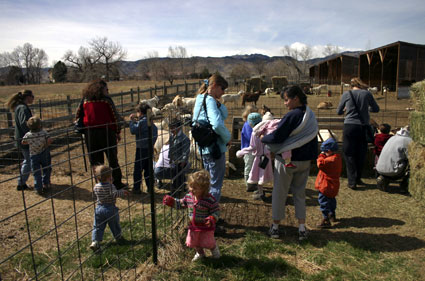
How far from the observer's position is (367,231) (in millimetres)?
3803

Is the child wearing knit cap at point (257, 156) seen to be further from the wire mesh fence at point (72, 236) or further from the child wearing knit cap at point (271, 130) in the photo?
the wire mesh fence at point (72, 236)

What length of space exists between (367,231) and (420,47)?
809 inches

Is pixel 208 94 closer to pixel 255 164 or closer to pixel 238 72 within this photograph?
pixel 255 164

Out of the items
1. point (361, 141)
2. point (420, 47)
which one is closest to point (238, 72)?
point (420, 47)

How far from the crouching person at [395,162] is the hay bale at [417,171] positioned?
176 mm

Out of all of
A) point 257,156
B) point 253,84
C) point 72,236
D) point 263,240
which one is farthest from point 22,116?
point 253,84

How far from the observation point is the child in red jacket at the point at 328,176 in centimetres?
384

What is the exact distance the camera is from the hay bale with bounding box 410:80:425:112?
187 inches

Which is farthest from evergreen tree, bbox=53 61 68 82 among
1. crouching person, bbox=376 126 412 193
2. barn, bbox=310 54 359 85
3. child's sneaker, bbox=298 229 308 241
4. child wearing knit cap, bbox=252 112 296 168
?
child's sneaker, bbox=298 229 308 241

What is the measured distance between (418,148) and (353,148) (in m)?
0.90

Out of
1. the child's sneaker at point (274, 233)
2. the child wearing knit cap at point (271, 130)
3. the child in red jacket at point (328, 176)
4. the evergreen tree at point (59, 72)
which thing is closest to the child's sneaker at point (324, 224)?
the child in red jacket at point (328, 176)

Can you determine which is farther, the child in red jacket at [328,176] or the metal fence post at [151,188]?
the child in red jacket at [328,176]

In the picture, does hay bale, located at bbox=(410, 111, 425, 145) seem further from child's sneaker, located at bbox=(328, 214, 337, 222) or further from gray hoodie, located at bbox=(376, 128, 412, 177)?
child's sneaker, located at bbox=(328, 214, 337, 222)

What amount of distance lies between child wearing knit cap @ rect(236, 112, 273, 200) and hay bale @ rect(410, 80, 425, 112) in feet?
8.12
